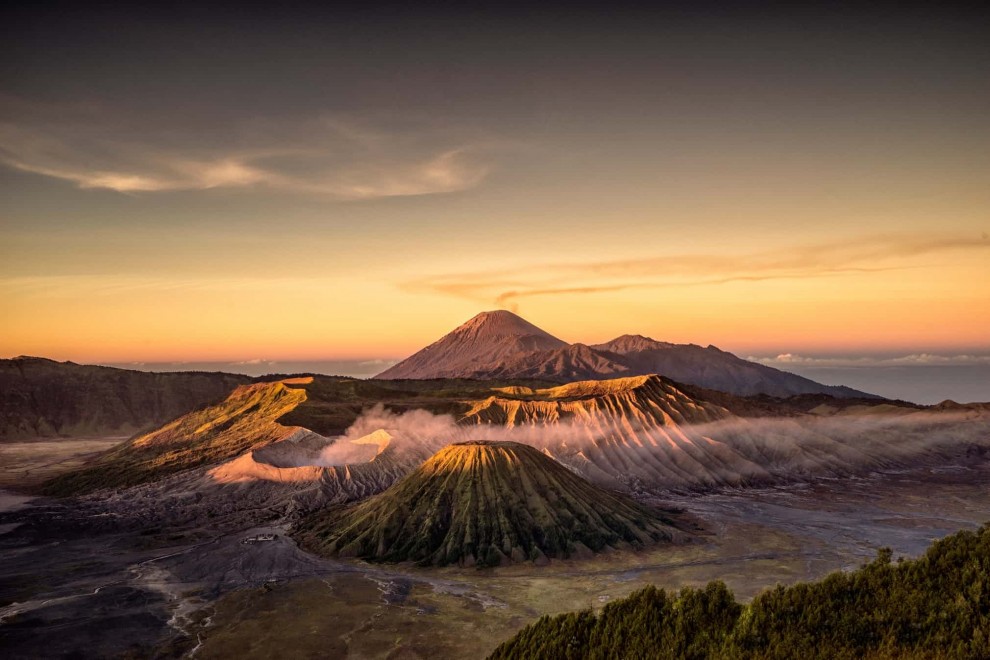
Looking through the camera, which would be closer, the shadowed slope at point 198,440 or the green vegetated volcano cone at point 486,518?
the green vegetated volcano cone at point 486,518

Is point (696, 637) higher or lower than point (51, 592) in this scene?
higher

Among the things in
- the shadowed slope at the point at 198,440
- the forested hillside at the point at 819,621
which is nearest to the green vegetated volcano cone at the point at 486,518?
the forested hillside at the point at 819,621

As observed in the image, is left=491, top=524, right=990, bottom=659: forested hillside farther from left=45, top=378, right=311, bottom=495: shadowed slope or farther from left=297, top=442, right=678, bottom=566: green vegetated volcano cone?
left=45, top=378, right=311, bottom=495: shadowed slope

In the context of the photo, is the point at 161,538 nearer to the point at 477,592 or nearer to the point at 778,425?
the point at 477,592

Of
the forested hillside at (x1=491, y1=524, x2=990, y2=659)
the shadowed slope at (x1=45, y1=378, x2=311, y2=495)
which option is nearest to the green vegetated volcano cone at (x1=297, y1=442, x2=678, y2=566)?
the forested hillside at (x1=491, y1=524, x2=990, y2=659)

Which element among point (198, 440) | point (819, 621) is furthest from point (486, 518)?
point (198, 440)

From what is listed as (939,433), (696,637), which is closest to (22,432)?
(696,637)

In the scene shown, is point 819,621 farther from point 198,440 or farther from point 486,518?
point 198,440

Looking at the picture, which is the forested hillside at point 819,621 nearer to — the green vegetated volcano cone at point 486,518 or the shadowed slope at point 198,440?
the green vegetated volcano cone at point 486,518
